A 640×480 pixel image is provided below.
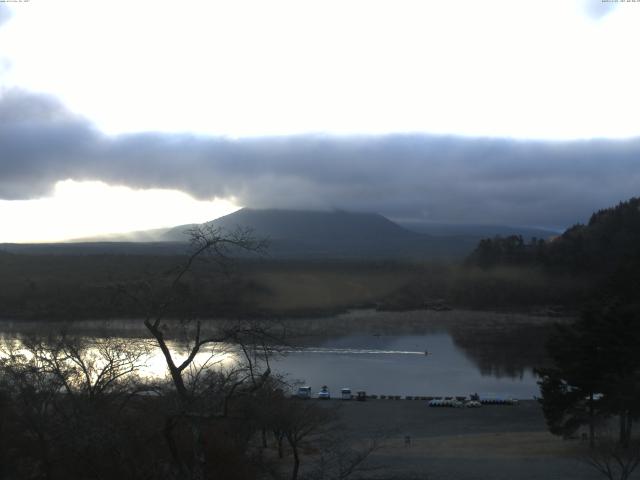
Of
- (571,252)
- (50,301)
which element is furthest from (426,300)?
(50,301)

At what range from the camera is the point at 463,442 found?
13398mm

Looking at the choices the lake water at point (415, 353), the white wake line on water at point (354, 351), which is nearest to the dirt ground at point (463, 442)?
the lake water at point (415, 353)

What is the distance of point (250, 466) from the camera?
249 inches

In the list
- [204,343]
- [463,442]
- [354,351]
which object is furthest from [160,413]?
[354,351]

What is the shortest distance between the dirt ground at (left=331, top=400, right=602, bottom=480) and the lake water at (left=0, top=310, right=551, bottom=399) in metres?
2.28

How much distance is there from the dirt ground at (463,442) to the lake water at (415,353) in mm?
2276

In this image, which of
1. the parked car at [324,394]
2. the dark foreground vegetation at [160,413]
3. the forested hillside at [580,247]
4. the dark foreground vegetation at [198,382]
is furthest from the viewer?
the forested hillside at [580,247]

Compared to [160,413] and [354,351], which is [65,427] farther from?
[354,351]

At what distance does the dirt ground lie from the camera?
10094 millimetres

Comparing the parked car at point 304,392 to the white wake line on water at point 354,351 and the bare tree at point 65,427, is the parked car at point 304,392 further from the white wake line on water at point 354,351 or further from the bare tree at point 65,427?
the bare tree at point 65,427

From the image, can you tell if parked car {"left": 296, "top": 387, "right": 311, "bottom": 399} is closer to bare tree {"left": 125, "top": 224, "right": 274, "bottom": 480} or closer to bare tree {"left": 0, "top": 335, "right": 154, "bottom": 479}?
bare tree {"left": 0, "top": 335, "right": 154, "bottom": 479}

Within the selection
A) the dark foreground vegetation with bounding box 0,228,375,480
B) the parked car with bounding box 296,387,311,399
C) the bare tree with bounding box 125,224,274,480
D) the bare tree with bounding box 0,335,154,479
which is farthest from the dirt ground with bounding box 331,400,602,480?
the bare tree with bounding box 125,224,274,480

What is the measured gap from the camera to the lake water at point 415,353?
20.3 metres

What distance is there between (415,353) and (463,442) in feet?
46.0
